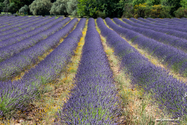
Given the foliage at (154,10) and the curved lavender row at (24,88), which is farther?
the foliage at (154,10)

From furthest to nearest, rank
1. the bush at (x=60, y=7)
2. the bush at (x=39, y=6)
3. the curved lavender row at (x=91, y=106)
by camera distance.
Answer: the bush at (x=39, y=6) < the bush at (x=60, y=7) < the curved lavender row at (x=91, y=106)

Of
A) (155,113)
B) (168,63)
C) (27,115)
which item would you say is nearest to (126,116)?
(155,113)

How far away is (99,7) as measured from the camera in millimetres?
23750

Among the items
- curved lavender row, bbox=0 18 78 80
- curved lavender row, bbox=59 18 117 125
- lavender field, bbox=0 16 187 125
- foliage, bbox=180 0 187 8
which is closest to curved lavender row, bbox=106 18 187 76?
lavender field, bbox=0 16 187 125

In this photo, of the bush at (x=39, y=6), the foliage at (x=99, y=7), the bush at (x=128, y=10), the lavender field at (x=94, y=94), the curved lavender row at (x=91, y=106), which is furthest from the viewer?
the bush at (x=39, y=6)

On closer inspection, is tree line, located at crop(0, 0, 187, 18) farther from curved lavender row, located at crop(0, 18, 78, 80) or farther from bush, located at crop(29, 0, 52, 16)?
curved lavender row, located at crop(0, 18, 78, 80)

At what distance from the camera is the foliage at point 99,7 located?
23.0 m

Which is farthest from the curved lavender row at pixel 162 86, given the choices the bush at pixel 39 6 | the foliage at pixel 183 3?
the bush at pixel 39 6

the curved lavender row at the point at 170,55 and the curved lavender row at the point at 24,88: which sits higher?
the curved lavender row at the point at 170,55

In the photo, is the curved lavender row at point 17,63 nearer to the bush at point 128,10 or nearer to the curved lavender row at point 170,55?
the curved lavender row at point 170,55

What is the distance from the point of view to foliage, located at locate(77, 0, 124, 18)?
23016mm

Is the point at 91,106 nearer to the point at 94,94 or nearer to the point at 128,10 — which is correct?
the point at 94,94

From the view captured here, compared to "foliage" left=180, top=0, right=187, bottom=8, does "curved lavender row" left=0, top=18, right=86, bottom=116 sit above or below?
below

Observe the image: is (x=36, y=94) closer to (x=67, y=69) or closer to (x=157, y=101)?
(x=67, y=69)
